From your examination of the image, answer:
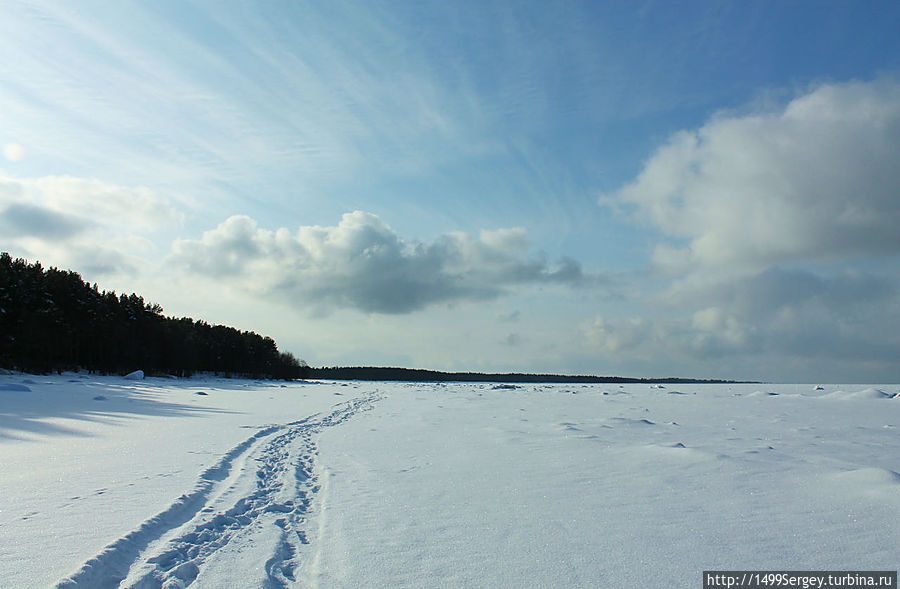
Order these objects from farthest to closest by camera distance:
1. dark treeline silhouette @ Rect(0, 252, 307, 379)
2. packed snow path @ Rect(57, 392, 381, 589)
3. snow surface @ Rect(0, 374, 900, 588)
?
dark treeline silhouette @ Rect(0, 252, 307, 379) < snow surface @ Rect(0, 374, 900, 588) < packed snow path @ Rect(57, 392, 381, 589)

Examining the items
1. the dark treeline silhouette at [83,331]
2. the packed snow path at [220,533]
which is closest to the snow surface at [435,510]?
the packed snow path at [220,533]

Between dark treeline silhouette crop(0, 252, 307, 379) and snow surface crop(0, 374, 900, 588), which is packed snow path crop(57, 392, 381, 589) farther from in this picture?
dark treeline silhouette crop(0, 252, 307, 379)

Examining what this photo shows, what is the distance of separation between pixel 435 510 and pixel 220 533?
2665mm

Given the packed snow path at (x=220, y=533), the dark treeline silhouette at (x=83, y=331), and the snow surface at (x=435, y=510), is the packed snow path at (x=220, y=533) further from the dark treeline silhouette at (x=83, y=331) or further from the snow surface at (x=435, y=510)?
the dark treeline silhouette at (x=83, y=331)

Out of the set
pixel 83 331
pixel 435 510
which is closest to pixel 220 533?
pixel 435 510

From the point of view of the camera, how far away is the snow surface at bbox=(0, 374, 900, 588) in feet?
14.9

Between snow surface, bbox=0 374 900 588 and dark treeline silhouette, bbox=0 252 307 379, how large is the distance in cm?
4396

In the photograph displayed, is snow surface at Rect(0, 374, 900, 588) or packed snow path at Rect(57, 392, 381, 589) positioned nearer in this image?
packed snow path at Rect(57, 392, 381, 589)

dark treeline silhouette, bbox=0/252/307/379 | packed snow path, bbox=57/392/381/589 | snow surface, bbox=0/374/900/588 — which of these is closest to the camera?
packed snow path, bbox=57/392/381/589

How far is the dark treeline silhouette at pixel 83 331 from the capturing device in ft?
151

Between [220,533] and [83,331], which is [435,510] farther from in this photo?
[83,331]

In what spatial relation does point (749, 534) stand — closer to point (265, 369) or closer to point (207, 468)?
point (207, 468)

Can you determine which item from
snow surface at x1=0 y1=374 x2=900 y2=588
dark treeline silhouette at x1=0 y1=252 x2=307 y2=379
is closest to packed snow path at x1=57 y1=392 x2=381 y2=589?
snow surface at x1=0 y1=374 x2=900 y2=588

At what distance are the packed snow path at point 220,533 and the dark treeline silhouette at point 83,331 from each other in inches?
2012
